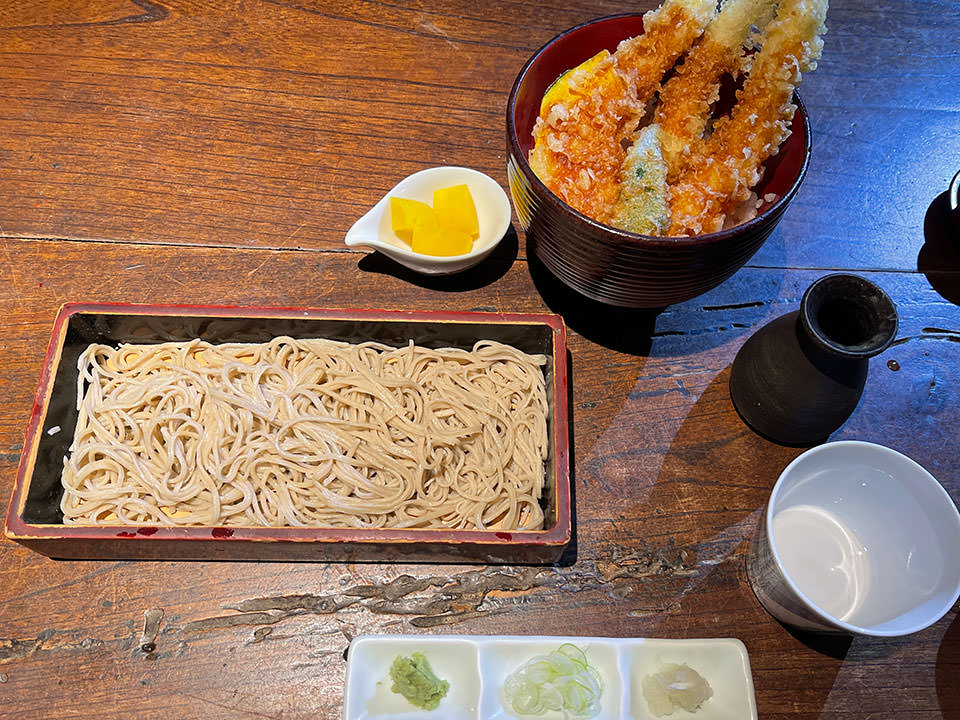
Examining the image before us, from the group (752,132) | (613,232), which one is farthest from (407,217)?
(752,132)

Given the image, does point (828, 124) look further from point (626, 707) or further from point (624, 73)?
point (626, 707)

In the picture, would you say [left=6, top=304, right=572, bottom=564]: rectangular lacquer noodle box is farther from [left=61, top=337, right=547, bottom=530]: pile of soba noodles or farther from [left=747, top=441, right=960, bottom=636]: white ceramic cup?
[left=747, top=441, right=960, bottom=636]: white ceramic cup

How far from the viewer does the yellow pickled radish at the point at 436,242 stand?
1340mm

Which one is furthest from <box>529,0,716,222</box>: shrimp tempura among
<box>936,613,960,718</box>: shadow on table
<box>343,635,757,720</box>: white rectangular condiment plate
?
<box>936,613,960,718</box>: shadow on table

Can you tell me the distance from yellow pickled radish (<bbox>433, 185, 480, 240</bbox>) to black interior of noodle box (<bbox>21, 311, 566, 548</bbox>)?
24cm

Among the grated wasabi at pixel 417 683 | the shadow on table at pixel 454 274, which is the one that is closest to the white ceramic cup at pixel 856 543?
the grated wasabi at pixel 417 683

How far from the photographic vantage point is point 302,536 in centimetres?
102

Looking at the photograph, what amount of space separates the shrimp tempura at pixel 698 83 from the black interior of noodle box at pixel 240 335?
1.26ft

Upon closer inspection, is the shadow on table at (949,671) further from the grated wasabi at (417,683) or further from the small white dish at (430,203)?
the small white dish at (430,203)

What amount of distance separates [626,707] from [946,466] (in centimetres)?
76

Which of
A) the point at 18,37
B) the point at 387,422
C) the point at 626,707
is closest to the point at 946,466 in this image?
the point at 626,707

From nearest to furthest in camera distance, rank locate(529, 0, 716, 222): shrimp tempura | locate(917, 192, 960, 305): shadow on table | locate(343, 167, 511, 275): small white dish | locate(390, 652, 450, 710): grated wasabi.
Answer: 1. locate(390, 652, 450, 710): grated wasabi
2. locate(529, 0, 716, 222): shrimp tempura
3. locate(343, 167, 511, 275): small white dish
4. locate(917, 192, 960, 305): shadow on table

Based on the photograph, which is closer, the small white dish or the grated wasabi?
the grated wasabi

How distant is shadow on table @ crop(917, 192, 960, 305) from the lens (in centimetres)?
144
